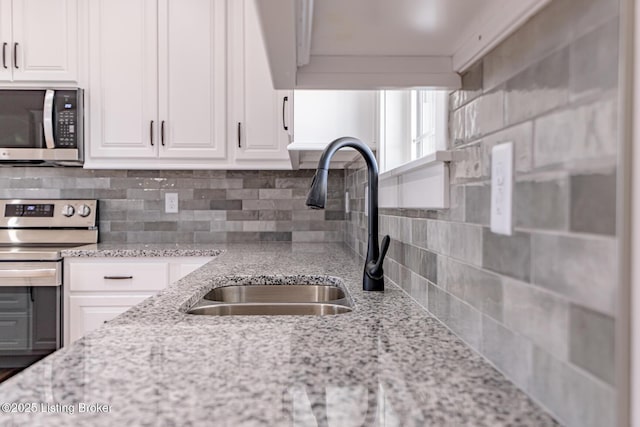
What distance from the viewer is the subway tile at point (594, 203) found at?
1.22ft

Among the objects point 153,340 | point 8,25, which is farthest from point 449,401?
point 8,25

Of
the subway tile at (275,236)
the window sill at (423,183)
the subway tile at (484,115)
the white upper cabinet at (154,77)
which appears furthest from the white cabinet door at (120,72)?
the subway tile at (484,115)

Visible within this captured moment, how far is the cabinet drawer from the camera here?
7.66 ft

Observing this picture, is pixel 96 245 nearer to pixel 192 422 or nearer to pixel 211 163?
pixel 211 163

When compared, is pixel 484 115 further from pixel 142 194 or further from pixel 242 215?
pixel 142 194

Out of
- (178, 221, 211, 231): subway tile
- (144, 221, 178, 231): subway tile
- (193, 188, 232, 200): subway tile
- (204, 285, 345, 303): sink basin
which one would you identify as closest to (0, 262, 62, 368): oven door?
(144, 221, 178, 231): subway tile

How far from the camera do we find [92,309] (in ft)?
7.66

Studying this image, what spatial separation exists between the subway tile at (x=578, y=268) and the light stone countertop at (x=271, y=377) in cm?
12

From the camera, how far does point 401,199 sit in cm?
115

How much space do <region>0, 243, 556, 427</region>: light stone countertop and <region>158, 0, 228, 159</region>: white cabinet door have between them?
1809mm

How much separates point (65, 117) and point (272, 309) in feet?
5.88

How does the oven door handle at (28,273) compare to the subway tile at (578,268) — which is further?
the oven door handle at (28,273)

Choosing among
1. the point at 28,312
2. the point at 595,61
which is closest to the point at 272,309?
the point at 595,61

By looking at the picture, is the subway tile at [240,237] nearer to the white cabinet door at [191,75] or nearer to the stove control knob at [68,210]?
the white cabinet door at [191,75]
